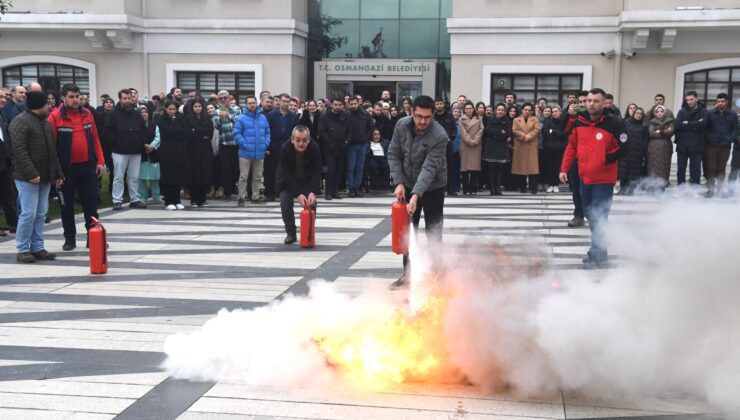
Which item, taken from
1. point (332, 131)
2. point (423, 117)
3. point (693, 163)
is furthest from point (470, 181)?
point (423, 117)

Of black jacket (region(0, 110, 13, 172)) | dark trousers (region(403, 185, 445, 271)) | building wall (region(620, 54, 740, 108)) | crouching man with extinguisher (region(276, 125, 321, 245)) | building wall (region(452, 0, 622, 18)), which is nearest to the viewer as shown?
dark trousers (region(403, 185, 445, 271))

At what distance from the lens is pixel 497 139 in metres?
17.9

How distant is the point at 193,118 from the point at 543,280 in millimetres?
11066

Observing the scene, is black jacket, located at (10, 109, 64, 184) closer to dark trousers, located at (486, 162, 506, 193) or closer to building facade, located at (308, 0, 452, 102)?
dark trousers, located at (486, 162, 506, 193)

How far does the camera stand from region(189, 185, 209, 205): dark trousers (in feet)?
50.6

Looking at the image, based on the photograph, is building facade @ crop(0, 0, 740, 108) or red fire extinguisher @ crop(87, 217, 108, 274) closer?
red fire extinguisher @ crop(87, 217, 108, 274)

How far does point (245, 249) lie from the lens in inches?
425

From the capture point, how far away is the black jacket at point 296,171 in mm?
11211

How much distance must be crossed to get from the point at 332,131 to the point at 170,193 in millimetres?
3670

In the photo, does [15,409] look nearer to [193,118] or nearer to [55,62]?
[193,118]

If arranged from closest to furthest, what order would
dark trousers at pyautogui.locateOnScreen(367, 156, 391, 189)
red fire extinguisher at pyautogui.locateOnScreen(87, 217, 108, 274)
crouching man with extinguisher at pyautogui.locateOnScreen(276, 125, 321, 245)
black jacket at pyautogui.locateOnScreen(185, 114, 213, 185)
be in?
1. red fire extinguisher at pyautogui.locateOnScreen(87, 217, 108, 274)
2. crouching man with extinguisher at pyautogui.locateOnScreen(276, 125, 321, 245)
3. black jacket at pyautogui.locateOnScreen(185, 114, 213, 185)
4. dark trousers at pyautogui.locateOnScreen(367, 156, 391, 189)

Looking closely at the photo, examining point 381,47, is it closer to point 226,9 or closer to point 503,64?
point 503,64

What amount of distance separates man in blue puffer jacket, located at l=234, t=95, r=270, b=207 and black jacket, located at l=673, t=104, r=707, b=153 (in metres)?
8.91

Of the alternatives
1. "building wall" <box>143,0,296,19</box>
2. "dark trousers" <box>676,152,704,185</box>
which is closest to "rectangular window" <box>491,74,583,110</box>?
"dark trousers" <box>676,152,704,185</box>
